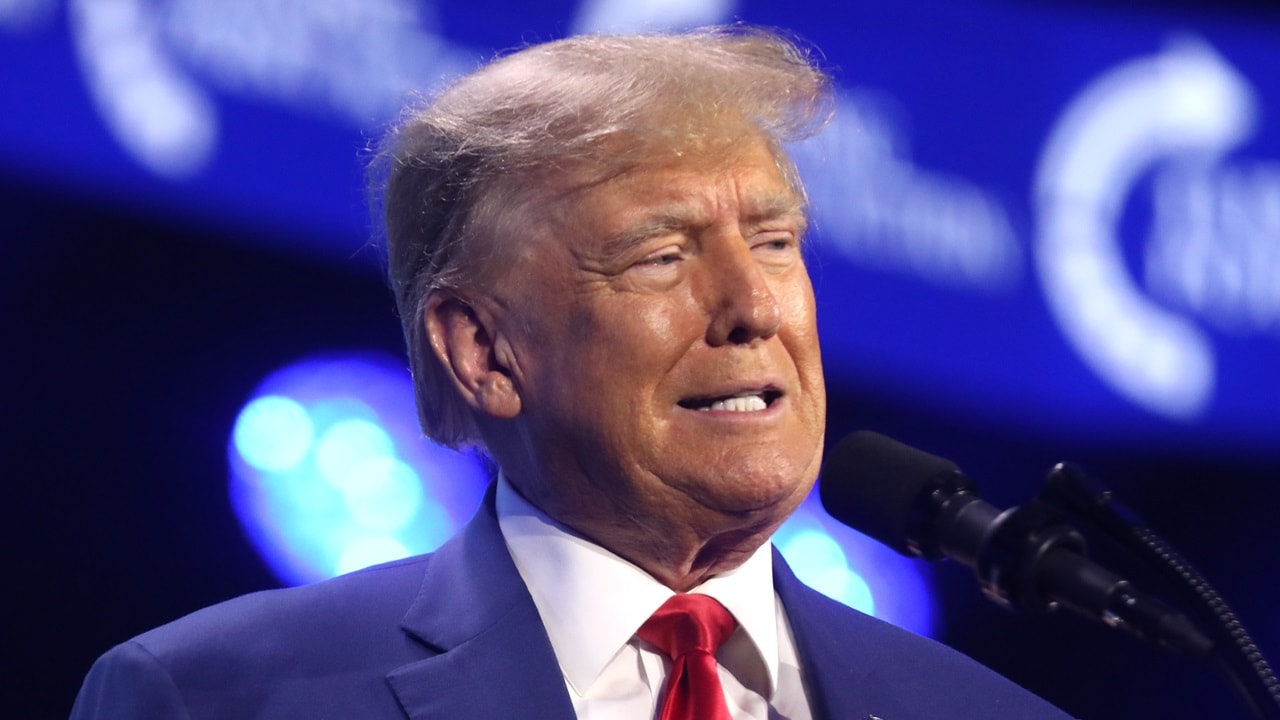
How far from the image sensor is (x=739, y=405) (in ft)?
6.42

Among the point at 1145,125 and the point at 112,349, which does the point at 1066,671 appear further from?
the point at 112,349

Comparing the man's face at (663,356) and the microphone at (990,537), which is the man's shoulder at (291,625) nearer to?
the man's face at (663,356)

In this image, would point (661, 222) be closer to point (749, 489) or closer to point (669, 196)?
point (669, 196)

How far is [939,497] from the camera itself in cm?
154

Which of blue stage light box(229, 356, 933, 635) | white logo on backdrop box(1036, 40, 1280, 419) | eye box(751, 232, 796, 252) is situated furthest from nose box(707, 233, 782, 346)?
white logo on backdrop box(1036, 40, 1280, 419)

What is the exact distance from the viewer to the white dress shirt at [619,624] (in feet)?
6.44

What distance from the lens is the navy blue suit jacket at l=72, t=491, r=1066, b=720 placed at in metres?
1.90

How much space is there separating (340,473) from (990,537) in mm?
1967

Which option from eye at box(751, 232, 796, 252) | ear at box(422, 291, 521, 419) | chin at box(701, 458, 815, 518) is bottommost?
chin at box(701, 458, 815, 518)

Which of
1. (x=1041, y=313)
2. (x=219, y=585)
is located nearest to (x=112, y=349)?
(x=219, y=585)

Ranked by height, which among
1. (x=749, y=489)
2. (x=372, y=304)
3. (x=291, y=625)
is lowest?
(x=291, y=625)

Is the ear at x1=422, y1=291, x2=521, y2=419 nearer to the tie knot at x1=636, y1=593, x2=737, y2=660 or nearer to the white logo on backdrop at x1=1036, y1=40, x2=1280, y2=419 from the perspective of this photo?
the tie knot at x1=636, y1=593, x2=737, y2=660

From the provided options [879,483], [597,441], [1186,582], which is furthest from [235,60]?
[1186,582]

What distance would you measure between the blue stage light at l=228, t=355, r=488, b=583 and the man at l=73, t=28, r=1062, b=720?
0.95m
